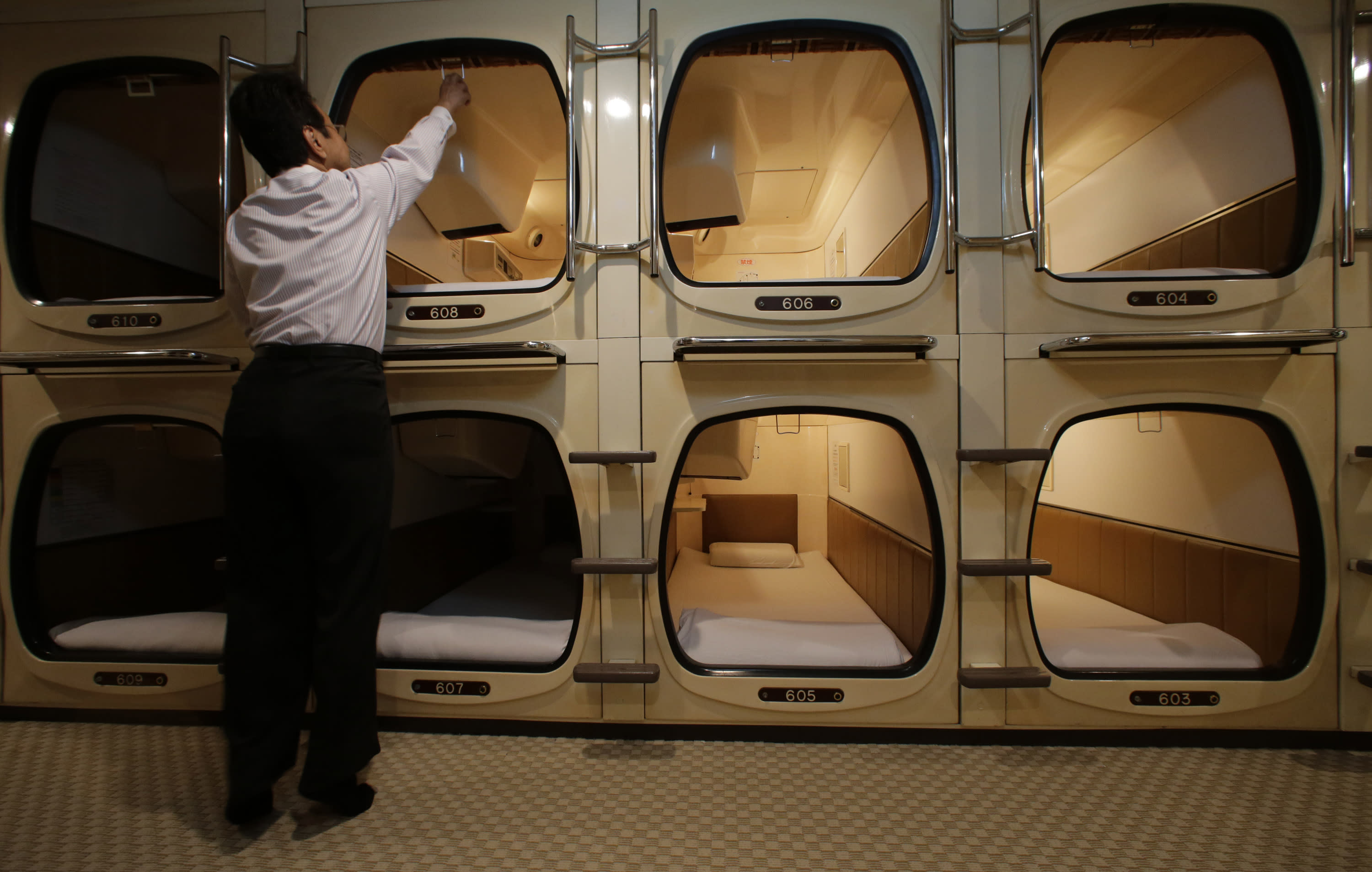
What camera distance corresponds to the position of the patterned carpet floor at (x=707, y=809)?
0.89 m

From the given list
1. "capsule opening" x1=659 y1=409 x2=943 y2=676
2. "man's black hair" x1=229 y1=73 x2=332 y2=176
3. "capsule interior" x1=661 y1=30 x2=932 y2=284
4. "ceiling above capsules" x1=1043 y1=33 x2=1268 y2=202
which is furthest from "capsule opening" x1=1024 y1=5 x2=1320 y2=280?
"man's black hair" x1=229 y1=73 x2=332 y2=176

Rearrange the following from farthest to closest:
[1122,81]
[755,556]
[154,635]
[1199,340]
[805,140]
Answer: [755,556]
[805,140]
[1122,81]
[154,635]
[1199,340]

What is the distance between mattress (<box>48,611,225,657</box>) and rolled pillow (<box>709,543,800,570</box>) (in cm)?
169

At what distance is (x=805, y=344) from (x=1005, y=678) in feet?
2.86

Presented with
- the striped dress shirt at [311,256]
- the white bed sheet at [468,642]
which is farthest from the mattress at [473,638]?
the striped dress shirt at [311,256]

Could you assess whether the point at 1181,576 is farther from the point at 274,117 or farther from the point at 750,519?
the point at 274,117

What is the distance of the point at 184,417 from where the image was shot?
4.32ft

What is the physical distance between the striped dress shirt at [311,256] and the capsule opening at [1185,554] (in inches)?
64.5

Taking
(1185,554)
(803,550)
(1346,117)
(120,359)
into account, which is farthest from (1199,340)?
(120,359)

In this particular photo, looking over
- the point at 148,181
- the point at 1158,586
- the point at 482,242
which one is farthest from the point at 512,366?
the point at 1158,586

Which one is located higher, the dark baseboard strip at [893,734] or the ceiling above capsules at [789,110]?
the ceiling above capsules at [789,110]

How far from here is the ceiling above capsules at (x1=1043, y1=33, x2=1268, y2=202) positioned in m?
1.41

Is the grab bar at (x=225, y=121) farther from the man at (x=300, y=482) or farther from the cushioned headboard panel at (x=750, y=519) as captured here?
the cushioned headboard panel at (x=750, y=519)

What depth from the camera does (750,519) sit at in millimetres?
2730
